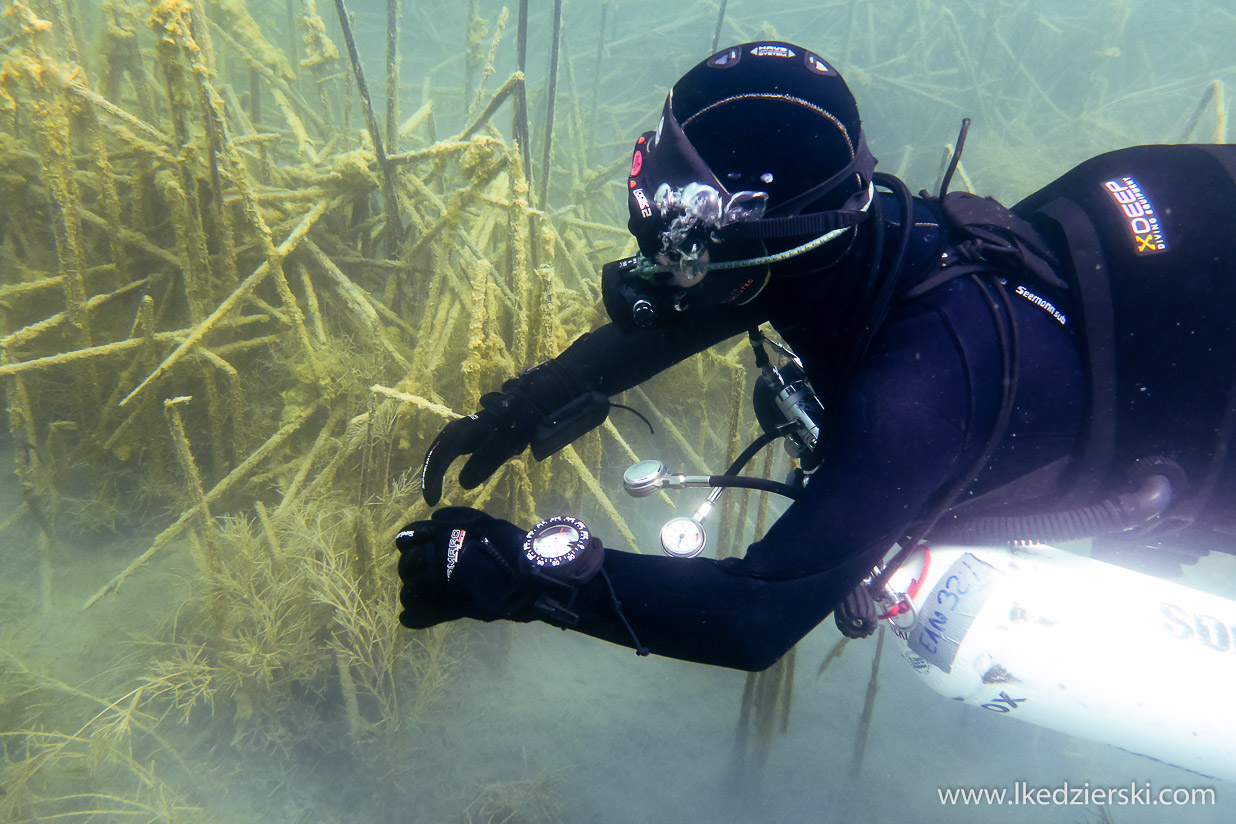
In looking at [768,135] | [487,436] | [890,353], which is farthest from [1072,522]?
[487,436]

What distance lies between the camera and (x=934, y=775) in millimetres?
2980

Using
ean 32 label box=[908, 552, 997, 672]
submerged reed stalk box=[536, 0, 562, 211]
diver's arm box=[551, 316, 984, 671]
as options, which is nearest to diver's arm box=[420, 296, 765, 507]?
diver's arm box=[551, 316, 984, 671]

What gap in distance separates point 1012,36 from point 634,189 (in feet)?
51.8

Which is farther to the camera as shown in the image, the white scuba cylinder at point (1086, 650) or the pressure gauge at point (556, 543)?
the white scuba cylinder at point (1086, 650)

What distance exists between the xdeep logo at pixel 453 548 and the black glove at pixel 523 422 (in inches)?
23.5

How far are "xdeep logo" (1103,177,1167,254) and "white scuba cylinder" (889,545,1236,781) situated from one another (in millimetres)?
960

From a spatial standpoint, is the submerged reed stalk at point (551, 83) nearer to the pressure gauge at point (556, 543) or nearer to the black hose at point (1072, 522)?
the pressure gauge at point (556, 543)

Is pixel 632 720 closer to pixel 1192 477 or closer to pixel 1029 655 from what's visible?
pixel 1029 655

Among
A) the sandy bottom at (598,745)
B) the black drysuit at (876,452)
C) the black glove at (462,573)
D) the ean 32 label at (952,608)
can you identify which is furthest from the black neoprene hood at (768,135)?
the sandy bottom at (598,745)

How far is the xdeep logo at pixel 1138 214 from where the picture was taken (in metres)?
1.30

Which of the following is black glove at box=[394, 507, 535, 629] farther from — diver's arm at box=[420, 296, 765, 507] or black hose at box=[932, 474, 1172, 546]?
black hose at box=[932, 474, 1172, 546]

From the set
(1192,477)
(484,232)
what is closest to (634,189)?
(1192,477)

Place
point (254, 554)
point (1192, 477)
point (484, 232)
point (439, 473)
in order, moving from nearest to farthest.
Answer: point (1192, 477) → point (439, 473) → point (254, 554) → point (484, 232)

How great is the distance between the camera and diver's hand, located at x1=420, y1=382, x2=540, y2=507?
2037 millimetres
